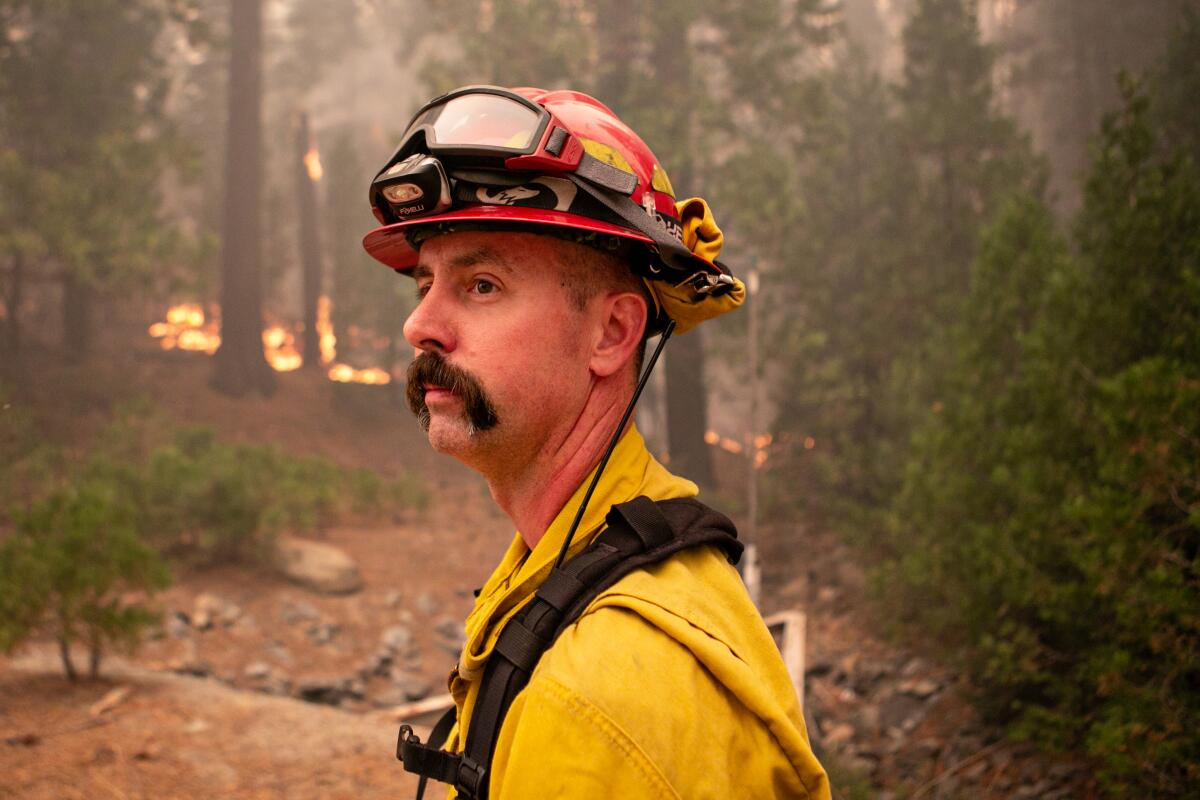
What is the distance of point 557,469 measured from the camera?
85.7 inches

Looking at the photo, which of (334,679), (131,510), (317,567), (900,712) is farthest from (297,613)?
(900,712)

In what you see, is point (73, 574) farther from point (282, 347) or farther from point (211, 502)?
point (282, 347)

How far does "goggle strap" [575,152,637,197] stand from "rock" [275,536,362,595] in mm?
10452

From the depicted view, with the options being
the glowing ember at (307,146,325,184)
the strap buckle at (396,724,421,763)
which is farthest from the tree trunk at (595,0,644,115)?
the strap buckle at (396,724,421,763)

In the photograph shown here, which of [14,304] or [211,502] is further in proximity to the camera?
[14,304]

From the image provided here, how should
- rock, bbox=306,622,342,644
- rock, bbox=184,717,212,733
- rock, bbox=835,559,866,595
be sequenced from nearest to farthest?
rock, bbox=184,717,212,733
rock, bbox=306,622,342,644
rock, bbox=835,559,866,595

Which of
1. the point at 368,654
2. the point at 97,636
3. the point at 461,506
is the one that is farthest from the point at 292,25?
the point at 97,636

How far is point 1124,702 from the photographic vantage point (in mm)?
4953

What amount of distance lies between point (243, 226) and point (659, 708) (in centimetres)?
2089

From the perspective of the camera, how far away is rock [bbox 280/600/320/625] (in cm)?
1060

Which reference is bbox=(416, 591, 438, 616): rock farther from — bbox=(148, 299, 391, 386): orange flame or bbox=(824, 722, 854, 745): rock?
bbox=(148, 299, 391, 386): orange flame

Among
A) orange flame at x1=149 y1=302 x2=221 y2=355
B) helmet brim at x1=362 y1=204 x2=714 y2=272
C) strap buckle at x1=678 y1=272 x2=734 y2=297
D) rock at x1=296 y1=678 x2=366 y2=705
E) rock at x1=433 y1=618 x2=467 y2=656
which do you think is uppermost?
helmet brim at x1=362 y1=204 x2=714 y2=272

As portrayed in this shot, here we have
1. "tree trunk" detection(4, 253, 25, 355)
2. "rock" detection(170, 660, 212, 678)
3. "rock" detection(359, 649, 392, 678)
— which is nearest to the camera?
"rock" detection(170, 660, 212, 678)

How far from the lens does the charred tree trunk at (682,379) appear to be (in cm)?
1600
